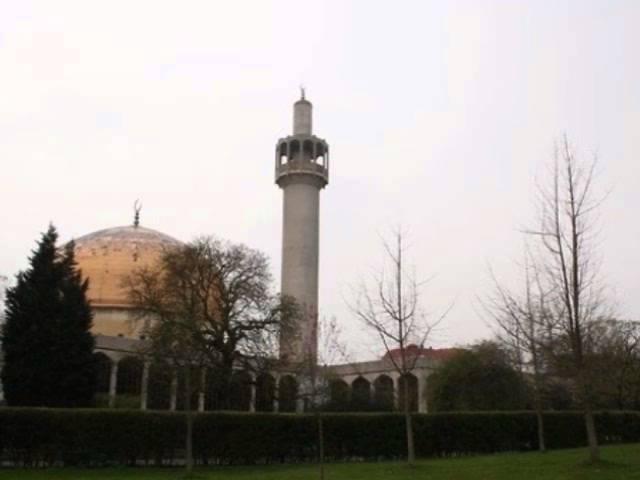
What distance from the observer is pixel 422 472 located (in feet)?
59.7

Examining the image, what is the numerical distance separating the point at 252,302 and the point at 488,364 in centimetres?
1415

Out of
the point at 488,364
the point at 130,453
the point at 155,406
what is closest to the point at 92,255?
the point at 155,406

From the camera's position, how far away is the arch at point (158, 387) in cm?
3822

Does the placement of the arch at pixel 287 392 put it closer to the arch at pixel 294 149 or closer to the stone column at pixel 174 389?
the stone column at pixel 174 389

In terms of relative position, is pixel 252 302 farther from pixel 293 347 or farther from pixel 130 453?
pixel 130 453

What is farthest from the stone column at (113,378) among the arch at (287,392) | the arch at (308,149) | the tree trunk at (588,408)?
the tree trunk at (588,408)

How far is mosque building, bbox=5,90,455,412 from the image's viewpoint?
4222 cm

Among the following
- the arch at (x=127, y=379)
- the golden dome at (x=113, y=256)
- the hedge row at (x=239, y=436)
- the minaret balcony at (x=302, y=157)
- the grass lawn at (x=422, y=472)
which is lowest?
the grass lawn at (x=422, y=472)

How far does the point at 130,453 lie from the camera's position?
21969 mm

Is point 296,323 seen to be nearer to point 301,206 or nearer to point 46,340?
point 46,340

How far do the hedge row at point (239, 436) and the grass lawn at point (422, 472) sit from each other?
0.79 m

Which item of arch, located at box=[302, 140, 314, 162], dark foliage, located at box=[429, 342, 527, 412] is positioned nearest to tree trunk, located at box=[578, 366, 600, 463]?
dark foliage, located at box=[429, 342, 527, 412]

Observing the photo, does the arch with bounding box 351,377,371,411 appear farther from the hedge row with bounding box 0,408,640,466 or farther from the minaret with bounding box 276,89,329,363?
the hedge row with bounding box 0,408,640,466

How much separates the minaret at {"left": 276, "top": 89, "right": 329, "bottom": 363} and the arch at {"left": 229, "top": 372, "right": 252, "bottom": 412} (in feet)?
34.7
